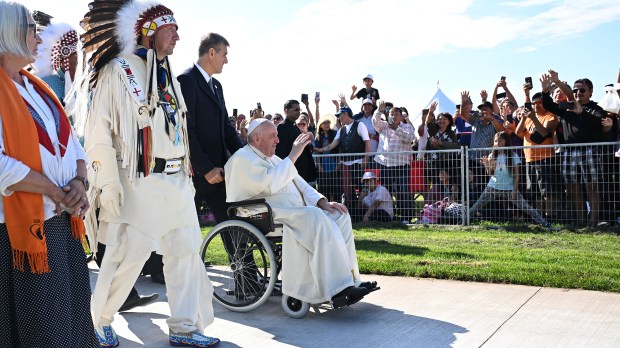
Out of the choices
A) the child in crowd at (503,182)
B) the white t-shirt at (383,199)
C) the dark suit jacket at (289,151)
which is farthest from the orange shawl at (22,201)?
the white t-shirt at (383,199)

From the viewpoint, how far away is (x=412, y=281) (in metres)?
6.62

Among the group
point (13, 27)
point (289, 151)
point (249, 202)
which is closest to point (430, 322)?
point (249, 202)

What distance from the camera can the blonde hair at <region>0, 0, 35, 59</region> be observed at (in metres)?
3.18

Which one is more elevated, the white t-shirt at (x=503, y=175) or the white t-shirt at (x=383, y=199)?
the white t-shirt at (x=503, y=175)

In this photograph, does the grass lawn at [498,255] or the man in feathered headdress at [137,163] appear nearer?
the man in feathered headdress at [137,163]

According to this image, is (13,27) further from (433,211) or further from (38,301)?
(433,211)

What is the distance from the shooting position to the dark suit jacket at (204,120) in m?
6.00

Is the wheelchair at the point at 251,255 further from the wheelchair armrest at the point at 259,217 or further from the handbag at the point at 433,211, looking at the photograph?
the handbag at the point at 433,211

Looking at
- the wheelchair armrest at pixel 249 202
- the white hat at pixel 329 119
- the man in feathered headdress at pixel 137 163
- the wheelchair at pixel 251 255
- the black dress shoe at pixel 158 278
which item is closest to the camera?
the man in feathered headdress at pixel 137 163

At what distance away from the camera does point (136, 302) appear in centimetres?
572

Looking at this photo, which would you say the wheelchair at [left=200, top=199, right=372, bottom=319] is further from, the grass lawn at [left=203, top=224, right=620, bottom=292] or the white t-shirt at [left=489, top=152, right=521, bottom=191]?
the white t-shirt at [left=489, top=152, right=521, bottom=191]

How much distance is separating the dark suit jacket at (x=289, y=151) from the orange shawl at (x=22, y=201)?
6626 mm

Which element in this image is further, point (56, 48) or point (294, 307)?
point (56, 48)

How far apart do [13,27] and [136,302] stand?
306 centimetres
